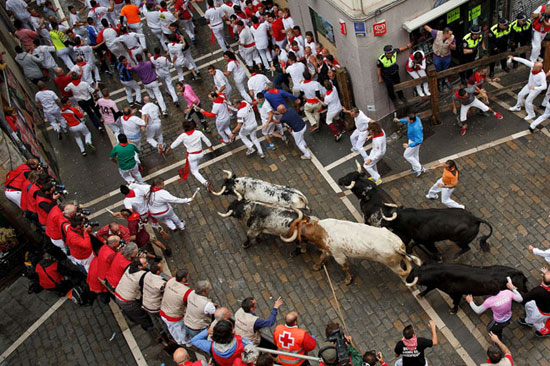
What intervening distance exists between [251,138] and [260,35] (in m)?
4.42

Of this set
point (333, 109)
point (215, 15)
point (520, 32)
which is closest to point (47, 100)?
point (215, 15)

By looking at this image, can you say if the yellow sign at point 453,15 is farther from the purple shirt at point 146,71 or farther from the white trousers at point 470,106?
the purple shirt at point 146,71

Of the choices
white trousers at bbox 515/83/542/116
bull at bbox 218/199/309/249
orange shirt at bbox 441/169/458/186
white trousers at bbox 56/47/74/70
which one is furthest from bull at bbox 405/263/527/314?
white trousers at bbox 56/47/74/70

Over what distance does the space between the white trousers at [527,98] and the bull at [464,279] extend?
18.9 ft

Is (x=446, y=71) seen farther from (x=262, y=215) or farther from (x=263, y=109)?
(x=262, y=215)

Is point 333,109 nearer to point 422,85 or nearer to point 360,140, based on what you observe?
point 360,140

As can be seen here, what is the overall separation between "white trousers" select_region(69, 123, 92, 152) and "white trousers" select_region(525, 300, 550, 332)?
42.8 feet

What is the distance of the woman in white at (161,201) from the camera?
12.1 metres

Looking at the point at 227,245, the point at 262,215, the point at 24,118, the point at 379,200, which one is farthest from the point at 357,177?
the point at 24,118

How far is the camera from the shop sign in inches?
527

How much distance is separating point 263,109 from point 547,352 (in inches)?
356

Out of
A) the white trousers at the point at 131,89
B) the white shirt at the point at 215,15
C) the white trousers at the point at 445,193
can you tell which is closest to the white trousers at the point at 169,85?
the white trousers at the point at 131,89

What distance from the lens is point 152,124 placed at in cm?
1504

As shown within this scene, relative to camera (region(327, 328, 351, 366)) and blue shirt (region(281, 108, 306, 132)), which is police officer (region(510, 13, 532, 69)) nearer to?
blue shirt (region(281, 108, 306, 132))
